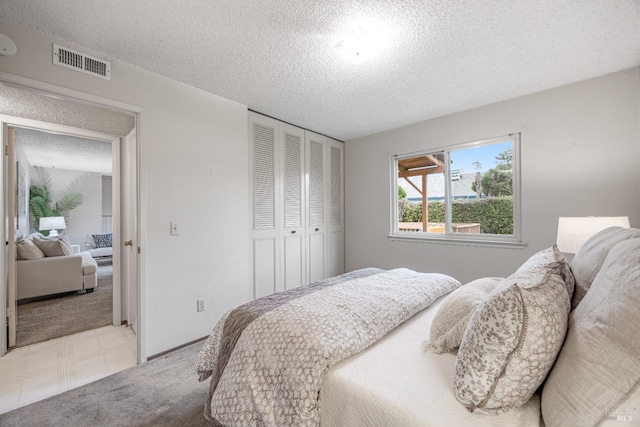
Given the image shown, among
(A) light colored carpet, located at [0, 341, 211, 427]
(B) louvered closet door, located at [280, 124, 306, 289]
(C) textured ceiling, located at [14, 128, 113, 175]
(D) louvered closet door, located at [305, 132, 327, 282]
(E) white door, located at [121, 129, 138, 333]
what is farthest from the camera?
(C) textured ceiling, located at [14, 128, 113, 175]

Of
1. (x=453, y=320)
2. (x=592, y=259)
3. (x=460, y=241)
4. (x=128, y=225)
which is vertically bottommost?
(x=453, y=320)

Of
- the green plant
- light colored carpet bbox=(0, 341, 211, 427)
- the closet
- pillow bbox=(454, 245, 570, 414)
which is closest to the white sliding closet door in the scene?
the closet

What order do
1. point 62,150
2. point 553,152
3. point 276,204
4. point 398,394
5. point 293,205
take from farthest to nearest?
point 62,150
point 293,205
point 276,204
point 553,152
point 398,394

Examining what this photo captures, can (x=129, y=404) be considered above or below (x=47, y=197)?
below

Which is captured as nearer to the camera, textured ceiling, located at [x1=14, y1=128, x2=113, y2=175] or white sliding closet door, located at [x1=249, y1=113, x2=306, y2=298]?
white sliding closet door, located at [x1=249, y1=113, x2=306, y2=298]

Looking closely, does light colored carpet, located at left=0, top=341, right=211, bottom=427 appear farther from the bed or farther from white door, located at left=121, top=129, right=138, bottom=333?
white door, located at left=121, top=129, right=138, bottom=333

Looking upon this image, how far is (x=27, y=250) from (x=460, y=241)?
18.5 ft

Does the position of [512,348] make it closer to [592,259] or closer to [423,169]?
[592,259]

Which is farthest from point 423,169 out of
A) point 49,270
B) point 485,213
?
point 49,270

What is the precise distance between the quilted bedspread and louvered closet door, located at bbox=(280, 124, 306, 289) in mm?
1926

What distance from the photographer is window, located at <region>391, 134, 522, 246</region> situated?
3018 mm

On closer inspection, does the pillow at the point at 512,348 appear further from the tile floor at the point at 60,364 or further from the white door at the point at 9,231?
the white door at the point at 9,231

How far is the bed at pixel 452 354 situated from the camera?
0.73 meters

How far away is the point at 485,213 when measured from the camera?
3182 millimetres
